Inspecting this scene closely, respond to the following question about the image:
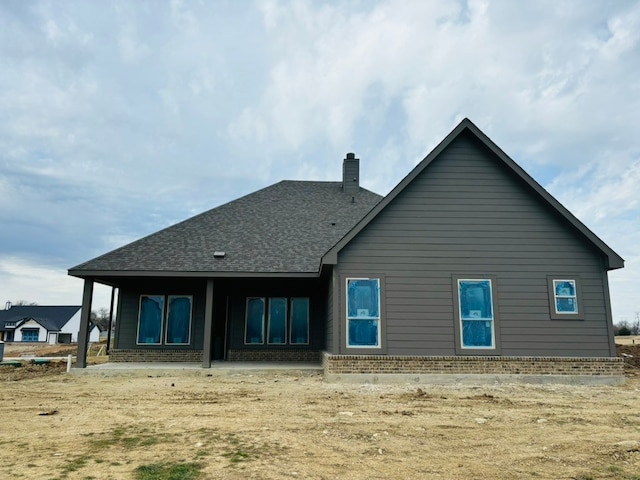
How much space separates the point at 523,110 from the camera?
1445 cm

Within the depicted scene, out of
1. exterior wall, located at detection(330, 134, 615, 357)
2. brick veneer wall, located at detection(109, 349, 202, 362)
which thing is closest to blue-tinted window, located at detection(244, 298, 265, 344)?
brick veneer wall, located at detection(109, 349, 202, 362)

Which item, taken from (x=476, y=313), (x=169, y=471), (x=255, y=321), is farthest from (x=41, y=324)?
(x=169, y=471)

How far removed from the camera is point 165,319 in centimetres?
1543

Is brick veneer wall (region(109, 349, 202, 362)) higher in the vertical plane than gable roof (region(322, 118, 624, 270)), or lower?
lower

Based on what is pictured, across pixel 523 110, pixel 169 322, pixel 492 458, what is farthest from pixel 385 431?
pixel 523 110

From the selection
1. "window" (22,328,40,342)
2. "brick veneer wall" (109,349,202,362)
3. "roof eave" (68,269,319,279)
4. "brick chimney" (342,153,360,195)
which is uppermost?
"brick chimney" (342,153,360,195)

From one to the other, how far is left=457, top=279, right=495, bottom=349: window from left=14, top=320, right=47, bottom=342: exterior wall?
58601 millimetres

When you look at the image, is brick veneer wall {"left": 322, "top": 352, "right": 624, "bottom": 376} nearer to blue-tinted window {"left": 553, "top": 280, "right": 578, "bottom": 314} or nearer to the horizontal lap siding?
blue-tinted window {"left": 553, "top": 280, "right": 578, "bottom": 314}

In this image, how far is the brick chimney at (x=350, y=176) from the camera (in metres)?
19.2

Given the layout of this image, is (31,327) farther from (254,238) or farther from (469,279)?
(469,279)

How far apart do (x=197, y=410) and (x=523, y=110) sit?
12684 mm

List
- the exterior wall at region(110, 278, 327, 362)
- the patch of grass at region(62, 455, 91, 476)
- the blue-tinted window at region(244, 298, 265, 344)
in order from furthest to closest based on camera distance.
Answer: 1. the blue-tinted window at region(244, 298, 265, 344)
2. the exterior wall at region(110, 278, 327, 362)
3. the patch of grass at region(62, 455, 91, 476)

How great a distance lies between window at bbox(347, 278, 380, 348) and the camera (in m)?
11.1

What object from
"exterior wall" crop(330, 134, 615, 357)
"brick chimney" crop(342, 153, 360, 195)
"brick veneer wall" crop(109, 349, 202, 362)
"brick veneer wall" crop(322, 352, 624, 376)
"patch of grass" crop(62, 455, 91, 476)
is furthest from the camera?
"brick chimney" crop(342, 153, 360, 195)
